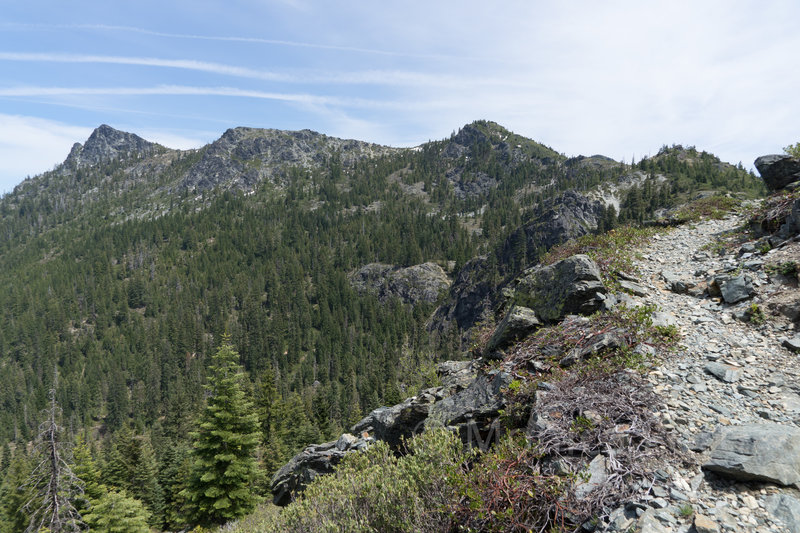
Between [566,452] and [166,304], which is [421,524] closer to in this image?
[566,452]

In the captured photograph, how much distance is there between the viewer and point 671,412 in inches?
240

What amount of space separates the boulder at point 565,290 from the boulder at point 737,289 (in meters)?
2.68

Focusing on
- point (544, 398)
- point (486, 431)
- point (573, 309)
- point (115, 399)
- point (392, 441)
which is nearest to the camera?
point (544, 398)

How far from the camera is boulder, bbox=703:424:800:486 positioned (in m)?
4.63

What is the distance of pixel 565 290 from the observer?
11.5 metres

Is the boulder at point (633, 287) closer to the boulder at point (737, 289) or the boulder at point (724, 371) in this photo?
the boulder at point (737, 289)

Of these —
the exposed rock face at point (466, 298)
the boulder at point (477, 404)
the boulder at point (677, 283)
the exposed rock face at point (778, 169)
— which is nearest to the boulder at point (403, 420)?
the boulder at point (477, 404)

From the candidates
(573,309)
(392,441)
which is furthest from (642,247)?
(392,441)

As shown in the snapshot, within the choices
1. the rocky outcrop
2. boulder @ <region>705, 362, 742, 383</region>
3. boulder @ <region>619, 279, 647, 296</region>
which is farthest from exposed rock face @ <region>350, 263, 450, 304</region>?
boulder @ <region>705, 362, 742, 383</region>

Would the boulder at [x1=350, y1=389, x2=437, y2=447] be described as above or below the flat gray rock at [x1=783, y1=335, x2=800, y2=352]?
below

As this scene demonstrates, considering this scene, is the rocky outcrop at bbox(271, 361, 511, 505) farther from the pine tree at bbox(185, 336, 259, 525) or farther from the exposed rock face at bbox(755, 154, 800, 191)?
the exposed rock face at bbox(755, 154, 800, 191)

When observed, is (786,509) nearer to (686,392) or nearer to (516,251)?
(686,392)

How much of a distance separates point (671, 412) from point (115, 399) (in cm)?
15368

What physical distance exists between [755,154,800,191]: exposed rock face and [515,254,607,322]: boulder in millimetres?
10273
